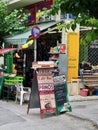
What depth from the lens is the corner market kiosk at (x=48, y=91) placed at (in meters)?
10.4

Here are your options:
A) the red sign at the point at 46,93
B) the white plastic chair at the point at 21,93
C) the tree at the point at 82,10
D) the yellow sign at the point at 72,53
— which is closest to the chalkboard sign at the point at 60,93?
the red sign at the point at 46,93

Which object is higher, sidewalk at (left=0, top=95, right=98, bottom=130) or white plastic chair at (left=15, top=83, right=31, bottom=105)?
white plastic chair at (left=15, top=83, right=31, bottom=105)

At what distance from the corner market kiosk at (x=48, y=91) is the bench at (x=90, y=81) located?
3839 mm

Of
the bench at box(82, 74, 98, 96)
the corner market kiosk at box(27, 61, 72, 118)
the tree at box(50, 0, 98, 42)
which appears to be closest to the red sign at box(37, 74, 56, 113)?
the corner market kiosk at box(27, 61, 72, 118)

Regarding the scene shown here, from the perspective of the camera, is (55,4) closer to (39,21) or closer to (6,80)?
(6,80)

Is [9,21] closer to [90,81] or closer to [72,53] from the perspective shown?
[72,53]

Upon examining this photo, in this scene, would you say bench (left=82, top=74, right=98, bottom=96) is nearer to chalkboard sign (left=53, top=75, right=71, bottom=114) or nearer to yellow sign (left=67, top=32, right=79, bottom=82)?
yellow sign (left=67, top=32, right=79, bottom=82)

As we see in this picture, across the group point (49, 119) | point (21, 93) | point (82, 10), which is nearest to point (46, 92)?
point (49, 119)

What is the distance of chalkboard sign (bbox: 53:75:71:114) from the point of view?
10.7 metres

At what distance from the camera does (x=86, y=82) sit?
48.1 feet

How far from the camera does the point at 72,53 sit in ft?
48.0

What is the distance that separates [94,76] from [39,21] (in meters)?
4.32

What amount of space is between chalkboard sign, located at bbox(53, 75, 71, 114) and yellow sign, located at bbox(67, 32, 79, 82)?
382cm

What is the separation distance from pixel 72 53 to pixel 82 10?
9.08 metres
